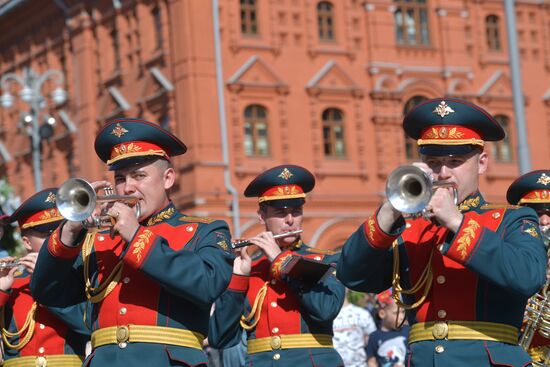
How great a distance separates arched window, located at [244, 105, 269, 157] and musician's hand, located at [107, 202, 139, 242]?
91.8 ft

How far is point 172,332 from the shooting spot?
22.1ft

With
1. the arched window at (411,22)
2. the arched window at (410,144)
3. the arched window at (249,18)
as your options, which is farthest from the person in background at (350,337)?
the arched window at (411,22)

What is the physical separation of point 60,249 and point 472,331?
215cm

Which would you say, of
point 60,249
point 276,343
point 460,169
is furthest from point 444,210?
point 276,343

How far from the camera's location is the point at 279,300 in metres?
9.18

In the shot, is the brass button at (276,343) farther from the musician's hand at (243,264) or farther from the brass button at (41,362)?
the brass button at (41,362)

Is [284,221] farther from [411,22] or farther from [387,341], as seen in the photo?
[411,22]

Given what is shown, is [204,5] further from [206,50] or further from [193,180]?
[193,180]

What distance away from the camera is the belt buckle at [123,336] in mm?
6719

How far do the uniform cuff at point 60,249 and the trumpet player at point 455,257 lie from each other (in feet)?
4.57

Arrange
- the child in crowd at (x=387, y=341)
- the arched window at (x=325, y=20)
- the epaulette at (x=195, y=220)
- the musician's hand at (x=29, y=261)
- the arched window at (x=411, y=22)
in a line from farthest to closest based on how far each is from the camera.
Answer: the arched window at (x=411, y=22) < the arched window at (x=325, y=20) < the child in crowd at (x=387, y=341) < the musician's hand at (x=29, y=261) < the epaulette at (x=195, y=220)

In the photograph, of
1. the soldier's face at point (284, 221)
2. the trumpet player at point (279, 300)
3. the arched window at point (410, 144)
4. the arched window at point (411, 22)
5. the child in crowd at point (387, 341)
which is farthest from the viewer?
the arched window at point (411, 22)

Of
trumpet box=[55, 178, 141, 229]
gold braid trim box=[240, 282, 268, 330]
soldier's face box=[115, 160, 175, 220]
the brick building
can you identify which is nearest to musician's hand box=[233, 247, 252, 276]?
gold braid trim box=[240, 282, 268, 330]

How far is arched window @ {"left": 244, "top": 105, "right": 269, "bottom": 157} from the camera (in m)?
34.6
